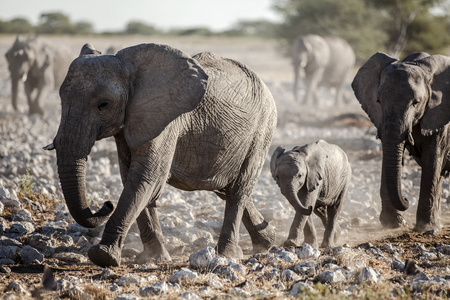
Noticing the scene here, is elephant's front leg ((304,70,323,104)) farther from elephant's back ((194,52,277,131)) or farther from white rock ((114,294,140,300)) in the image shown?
white rock ((114,294,140,300))

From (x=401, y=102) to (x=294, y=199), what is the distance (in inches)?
66.1

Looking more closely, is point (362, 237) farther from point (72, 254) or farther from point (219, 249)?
point (72, 254)

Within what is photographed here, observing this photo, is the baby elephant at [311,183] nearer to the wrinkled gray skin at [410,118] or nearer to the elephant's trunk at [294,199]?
the elephant's trunk at [294,199]

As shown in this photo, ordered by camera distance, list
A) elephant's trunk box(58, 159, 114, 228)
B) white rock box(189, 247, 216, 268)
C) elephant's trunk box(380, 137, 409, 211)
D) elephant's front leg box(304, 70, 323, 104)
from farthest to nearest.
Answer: elephant's front leg box(304, 70, 323, 104), elephant's trunk box(380, 137, 409, 211), white rock box(189, 247, 216, 268), elephant's trunk box(58, 159, 114, 228)

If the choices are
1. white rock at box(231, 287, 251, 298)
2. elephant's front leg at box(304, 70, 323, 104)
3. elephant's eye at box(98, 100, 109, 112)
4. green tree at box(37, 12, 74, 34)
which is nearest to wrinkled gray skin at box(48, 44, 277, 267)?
elephant's eye at box(98, 100, 109, 112)

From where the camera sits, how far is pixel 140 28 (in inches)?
2756

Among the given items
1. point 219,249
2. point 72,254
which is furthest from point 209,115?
point 72,254

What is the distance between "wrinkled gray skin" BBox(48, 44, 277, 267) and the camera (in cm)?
491

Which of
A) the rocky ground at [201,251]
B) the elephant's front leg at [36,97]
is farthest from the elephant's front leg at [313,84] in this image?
the rocky ground at [201,251]

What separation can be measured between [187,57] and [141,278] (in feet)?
5.76

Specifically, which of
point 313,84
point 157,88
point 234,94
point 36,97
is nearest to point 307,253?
point 234,94

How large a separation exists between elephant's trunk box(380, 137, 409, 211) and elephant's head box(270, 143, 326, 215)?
2.22ft

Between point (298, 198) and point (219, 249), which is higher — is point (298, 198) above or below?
above

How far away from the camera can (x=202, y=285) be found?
477 cm
